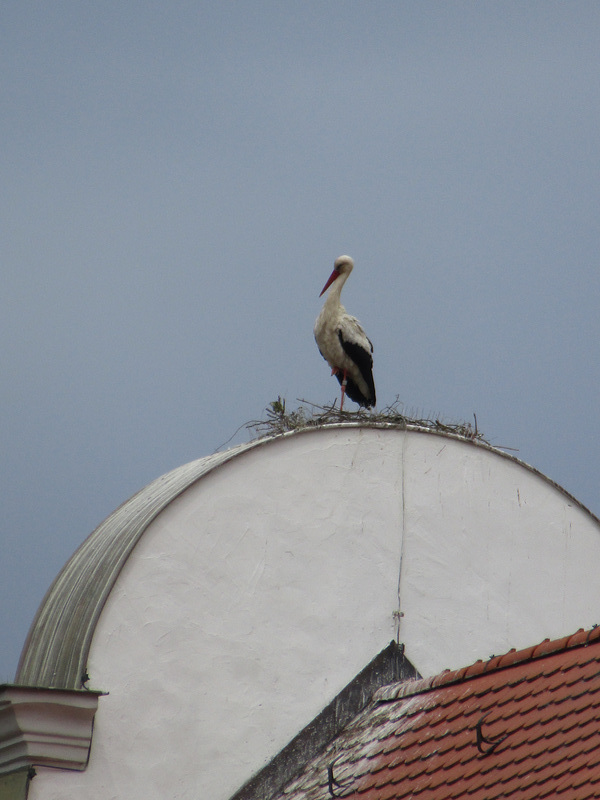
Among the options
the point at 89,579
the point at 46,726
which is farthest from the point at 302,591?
the point at 46,726

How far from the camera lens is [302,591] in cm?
1075

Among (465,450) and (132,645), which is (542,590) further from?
(132,645)

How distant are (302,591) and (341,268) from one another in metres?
5.32

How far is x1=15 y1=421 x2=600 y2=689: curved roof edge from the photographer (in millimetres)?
9883

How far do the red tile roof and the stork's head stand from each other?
19.6 ft

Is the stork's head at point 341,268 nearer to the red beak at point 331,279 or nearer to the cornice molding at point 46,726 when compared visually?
the red beak at point 331,279

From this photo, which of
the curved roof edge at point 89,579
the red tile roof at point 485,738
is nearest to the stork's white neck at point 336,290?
the curved roof edge at point 89,579

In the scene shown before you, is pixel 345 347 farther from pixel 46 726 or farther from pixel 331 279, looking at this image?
pixel 46 726

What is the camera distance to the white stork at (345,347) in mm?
14375

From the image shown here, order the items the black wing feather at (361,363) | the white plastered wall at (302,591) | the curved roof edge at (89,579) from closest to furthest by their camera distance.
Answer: the white plastered wall at (302,591), the curved roof edge at (89,579), the black wing feather at (361,363)

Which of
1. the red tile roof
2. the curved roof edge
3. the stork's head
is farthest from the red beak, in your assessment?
the red tile roof

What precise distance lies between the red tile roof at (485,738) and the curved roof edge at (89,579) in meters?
2.05

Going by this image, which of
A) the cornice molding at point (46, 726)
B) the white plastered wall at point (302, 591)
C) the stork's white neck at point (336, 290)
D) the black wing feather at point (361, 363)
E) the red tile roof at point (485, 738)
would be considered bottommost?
the red tile roof at point (485, 738)

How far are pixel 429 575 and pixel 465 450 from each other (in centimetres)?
126
